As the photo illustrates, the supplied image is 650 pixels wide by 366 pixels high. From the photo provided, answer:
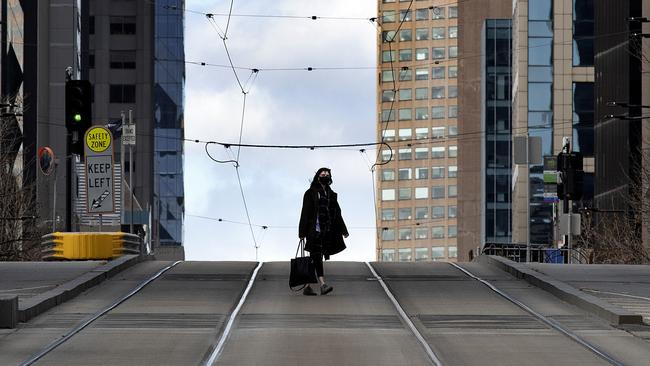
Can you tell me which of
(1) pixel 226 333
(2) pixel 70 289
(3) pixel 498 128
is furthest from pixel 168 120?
(1) pixel 226 333

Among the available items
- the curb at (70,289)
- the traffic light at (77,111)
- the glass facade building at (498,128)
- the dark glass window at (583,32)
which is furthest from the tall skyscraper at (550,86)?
the curb at (70,289)

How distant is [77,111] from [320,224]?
30.1 feet

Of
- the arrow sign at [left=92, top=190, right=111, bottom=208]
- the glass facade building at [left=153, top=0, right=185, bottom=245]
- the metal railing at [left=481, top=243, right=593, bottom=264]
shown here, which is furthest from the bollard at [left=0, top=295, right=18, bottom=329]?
the glass facade building at [left=153, top=0, right=185, bottom=245]

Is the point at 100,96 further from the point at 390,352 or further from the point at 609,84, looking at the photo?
the point at 390,352

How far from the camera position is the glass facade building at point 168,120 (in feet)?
602

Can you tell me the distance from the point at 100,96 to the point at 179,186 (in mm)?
15783

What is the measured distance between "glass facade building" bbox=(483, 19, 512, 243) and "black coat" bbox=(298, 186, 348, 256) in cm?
11465

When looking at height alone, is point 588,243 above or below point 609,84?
below

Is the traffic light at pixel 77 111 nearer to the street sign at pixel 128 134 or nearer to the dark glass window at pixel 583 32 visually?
the street sign at pixel 128 134

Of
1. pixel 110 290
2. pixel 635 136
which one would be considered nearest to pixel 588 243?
pixel 635 136

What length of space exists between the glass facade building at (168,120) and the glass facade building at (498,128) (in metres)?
46.7

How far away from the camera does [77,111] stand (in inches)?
1387

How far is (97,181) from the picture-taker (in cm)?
3762

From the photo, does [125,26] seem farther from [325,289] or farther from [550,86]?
[325,289]
